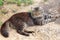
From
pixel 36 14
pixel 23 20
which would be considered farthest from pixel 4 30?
pixel 36 14

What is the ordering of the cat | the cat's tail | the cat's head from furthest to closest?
1. the cat's head
2. the cat
3. the cat's tail

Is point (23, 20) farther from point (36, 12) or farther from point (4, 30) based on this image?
point (4, 30)

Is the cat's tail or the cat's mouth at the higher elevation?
the cat's mouth

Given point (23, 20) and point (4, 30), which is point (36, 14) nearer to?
point (23, 20)

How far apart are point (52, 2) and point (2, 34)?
2488 millimetres

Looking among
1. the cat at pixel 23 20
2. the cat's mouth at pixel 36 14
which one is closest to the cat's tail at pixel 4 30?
the cat at pixel 23 20

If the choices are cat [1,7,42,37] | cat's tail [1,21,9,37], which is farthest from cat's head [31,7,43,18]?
cat's tail [1,21,9,37]

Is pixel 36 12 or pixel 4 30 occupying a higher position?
pixel 36 12

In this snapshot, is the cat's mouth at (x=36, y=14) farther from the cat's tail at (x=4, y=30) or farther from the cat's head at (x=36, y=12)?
the cat's tail at (x=4, y=30)

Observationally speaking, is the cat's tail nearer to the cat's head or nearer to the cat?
the cat

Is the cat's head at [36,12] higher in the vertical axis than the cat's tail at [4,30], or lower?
higher

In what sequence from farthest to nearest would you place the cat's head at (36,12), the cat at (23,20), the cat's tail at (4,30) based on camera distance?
the cat's head at (36,12)
the cat at (23,20)
the cat's tail at (4,30)

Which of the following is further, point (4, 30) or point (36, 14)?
point (36, 14)

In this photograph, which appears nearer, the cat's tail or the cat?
the cat's tail
